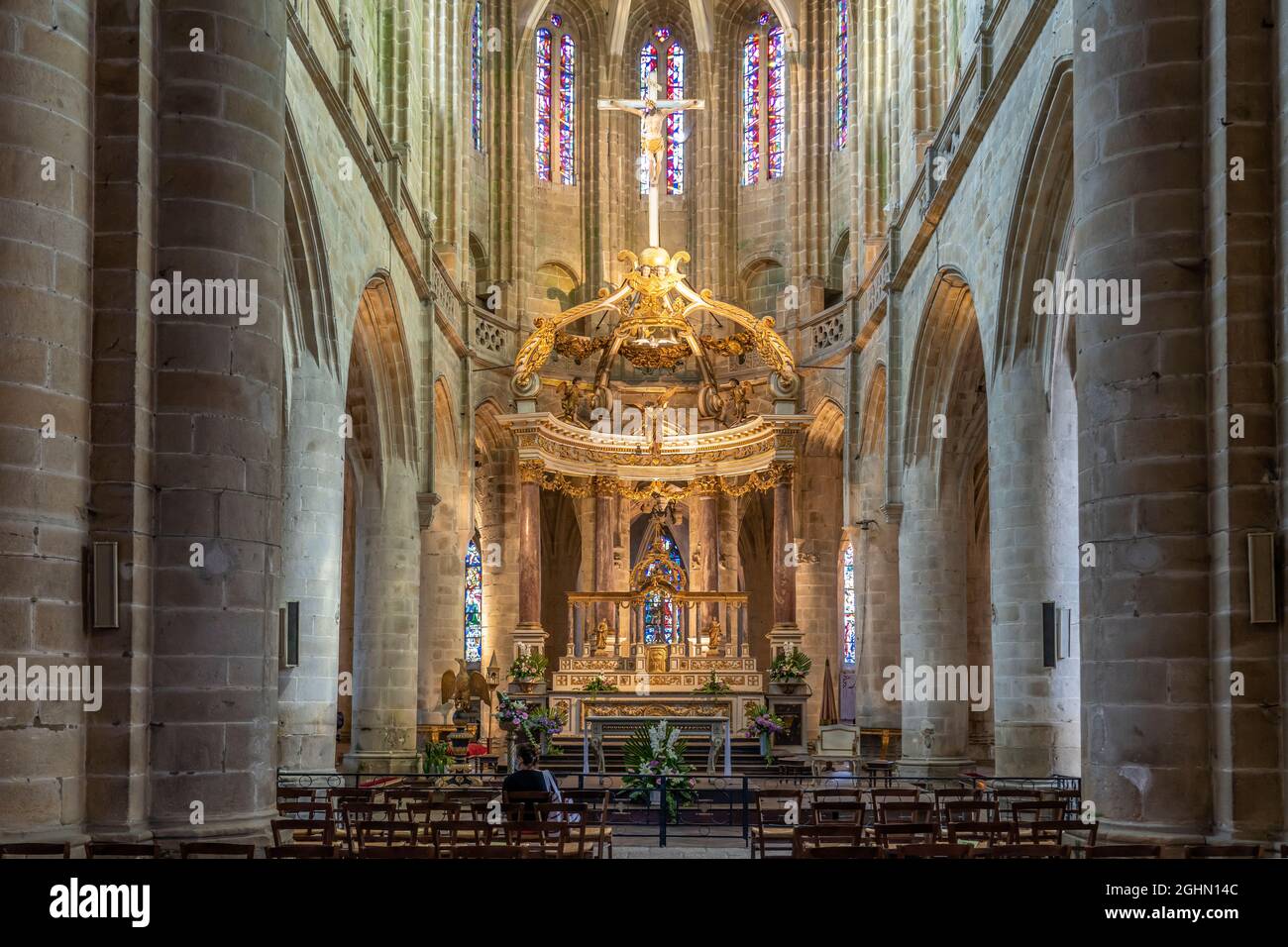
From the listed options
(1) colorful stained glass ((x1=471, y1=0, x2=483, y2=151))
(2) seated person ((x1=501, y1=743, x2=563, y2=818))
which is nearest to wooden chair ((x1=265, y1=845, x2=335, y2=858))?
(2) seated person ((x1=501, y1=743, x2=563, y2=818))

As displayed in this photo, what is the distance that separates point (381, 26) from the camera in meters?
25.8

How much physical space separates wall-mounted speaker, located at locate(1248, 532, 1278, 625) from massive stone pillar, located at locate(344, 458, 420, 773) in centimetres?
1628

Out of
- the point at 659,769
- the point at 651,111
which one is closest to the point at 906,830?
the point at 659,769

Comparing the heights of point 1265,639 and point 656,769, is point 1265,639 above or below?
above

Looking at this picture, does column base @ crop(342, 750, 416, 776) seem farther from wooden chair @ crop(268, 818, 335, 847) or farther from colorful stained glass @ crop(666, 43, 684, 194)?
colorful stained glass @ crop(666, 43, 684, 194)

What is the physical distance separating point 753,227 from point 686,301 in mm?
6483

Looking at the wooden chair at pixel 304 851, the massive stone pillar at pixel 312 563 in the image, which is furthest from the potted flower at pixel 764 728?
the wooden chair at pixel 304 851

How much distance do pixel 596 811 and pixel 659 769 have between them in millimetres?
3855

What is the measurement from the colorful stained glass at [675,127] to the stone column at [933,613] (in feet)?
51.8

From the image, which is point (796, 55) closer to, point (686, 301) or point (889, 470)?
point (686, 301)

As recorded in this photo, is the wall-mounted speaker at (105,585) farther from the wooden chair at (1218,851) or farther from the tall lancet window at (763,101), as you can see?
the tall lancet window at (763,101)

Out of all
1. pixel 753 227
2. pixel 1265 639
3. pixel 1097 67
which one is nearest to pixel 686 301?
pixel 753 227

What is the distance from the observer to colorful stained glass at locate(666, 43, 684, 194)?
39.1 m

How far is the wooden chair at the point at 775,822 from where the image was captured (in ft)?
44.0
